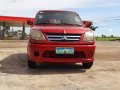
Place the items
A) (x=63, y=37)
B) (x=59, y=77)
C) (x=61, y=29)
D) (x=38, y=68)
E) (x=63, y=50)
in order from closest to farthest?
(x=59, y=77), (x=63, y=50), (x=63, y=37), (x=61, y=29), (x=38, y=68)

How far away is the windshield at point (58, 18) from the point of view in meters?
10.7

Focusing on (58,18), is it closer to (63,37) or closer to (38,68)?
(63,37)

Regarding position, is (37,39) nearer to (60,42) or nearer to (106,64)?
(60,42)

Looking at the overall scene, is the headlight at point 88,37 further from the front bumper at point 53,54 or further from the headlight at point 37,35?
the headlight at point 37,35

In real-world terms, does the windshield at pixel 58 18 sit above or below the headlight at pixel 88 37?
above

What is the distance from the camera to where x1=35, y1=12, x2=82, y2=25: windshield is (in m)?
10.7

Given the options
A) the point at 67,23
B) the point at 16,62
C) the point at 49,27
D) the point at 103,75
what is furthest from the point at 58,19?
the point at 103,75

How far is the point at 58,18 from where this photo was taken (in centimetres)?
1095

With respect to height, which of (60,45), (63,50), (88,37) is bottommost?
(63,50)

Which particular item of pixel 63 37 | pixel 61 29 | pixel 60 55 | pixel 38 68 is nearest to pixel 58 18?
pixel 61 29

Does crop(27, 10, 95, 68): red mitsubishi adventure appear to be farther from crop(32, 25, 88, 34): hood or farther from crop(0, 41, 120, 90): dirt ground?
crop(0, 41, 120, 90): dirt ground

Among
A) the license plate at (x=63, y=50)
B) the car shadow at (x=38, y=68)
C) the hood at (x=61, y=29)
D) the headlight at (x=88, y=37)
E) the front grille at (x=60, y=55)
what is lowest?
the car shadow at (x=38, y=68)

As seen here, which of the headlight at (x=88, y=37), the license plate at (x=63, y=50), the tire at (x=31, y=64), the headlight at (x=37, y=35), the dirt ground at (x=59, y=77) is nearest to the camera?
the dirt ground at (x=59, y=77)

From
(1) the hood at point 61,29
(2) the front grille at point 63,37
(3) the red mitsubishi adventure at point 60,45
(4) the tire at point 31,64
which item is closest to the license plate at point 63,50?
(3) the red mitsubishi adventure at point 60,45
